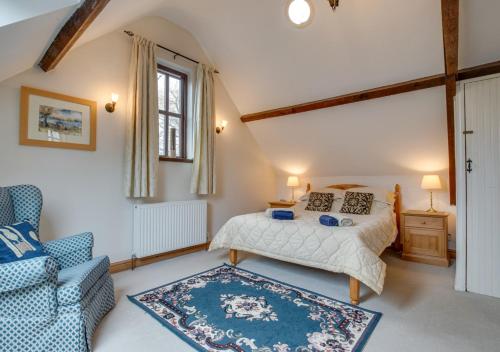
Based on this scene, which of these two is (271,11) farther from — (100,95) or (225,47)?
(100,95)

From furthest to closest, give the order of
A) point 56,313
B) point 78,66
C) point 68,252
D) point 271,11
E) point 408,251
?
point 408,251
point 271,11
point 78,66
point 68,252
point 56,313

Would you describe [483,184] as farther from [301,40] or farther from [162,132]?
[162,132]

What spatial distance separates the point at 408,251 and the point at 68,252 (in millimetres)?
3898

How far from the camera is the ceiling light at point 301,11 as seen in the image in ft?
7.80

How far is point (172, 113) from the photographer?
3846 mm

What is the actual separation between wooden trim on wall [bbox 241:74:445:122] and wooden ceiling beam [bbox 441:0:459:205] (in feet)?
0.39

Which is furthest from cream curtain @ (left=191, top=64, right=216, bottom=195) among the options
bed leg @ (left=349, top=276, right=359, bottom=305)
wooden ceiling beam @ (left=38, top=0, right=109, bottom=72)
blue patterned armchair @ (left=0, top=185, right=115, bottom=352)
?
bed leg @ (left=349, top=276, right=359, bottom=305)

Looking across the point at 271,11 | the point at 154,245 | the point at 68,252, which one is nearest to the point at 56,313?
the point at 68,252

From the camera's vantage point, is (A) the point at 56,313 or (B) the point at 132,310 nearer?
(A) the point at 56,313

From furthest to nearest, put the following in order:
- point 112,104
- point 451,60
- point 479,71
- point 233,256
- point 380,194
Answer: point 380,194
point 233,256
point 112,104
point 479,71
point 451,60

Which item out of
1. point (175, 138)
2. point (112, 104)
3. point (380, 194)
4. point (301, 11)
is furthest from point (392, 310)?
point (112, 104)

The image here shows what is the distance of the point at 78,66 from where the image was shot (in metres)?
2.84

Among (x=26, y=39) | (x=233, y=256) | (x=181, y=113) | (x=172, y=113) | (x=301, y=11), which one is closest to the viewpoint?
(x=26, y=39)

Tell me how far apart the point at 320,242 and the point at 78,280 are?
6.47 feet
